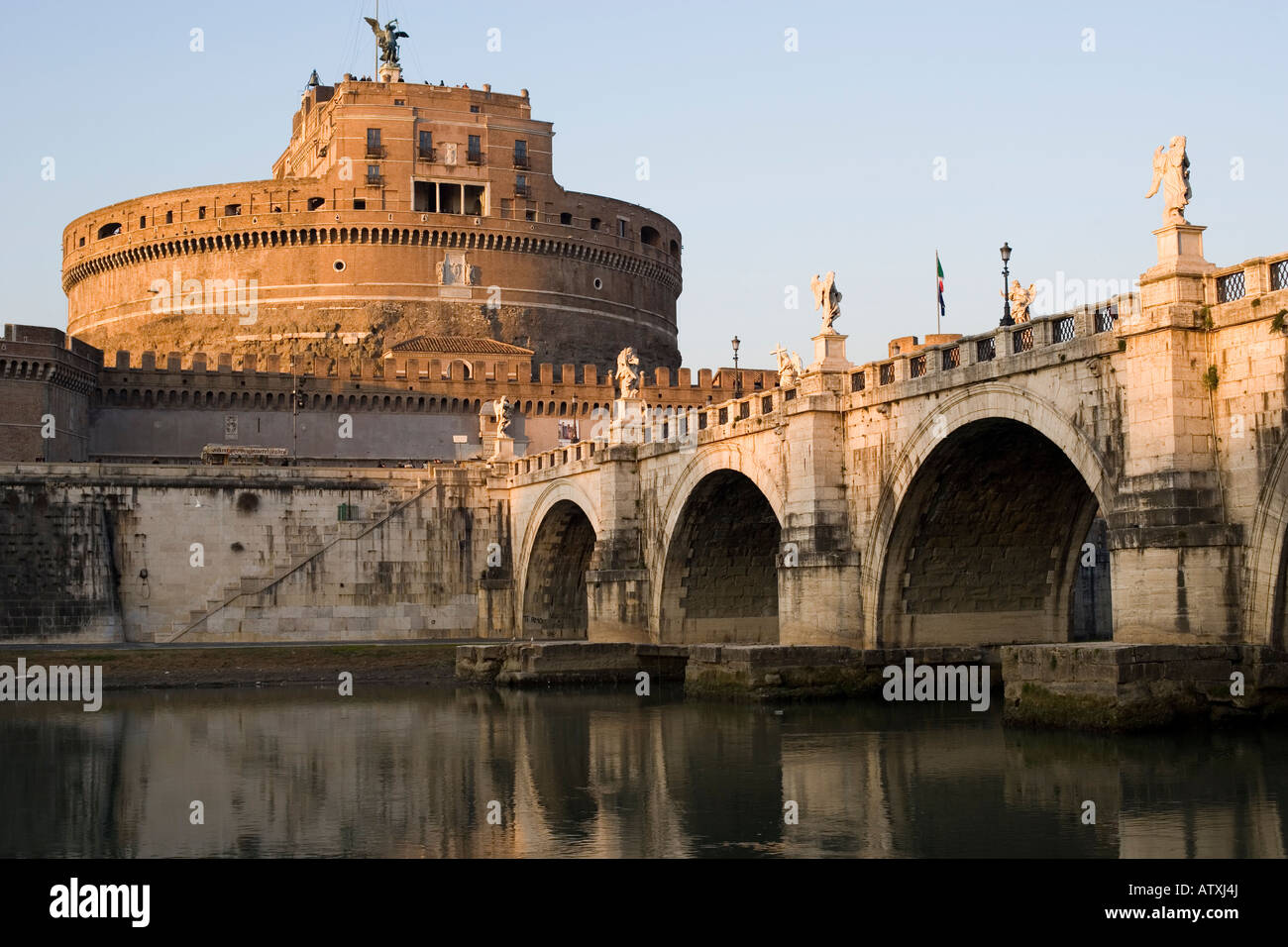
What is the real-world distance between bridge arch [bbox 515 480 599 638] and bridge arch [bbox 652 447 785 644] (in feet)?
28.1

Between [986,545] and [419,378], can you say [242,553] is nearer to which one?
[419,378]

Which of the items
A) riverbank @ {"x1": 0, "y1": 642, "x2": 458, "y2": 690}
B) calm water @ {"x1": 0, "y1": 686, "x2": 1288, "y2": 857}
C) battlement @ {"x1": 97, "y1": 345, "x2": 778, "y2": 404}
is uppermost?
battlement @ {"x1": 97, "y1": 345, "x2": 778, "y2": 404}

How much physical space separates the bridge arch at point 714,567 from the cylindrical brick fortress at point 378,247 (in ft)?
127

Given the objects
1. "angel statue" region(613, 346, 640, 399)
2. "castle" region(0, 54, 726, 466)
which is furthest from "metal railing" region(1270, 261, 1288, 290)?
"castle" region(0, 54, 726, 466)

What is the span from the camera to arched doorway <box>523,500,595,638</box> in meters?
48.1

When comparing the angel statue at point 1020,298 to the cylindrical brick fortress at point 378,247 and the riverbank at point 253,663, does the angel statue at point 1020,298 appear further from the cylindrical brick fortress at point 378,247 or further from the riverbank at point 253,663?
the cylindrical brick fortress at point 378,247

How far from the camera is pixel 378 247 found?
7519 cm

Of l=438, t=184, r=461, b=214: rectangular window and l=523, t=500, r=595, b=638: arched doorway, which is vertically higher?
l=438, t=184, r=461, b=214: rectangular window

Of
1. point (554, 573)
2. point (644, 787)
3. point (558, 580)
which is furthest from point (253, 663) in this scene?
point (644, 787)

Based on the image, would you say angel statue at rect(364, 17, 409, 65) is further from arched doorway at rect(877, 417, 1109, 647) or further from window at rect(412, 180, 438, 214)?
arched doorway at rect(877, 417, 1109, 647)

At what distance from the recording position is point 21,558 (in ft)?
145

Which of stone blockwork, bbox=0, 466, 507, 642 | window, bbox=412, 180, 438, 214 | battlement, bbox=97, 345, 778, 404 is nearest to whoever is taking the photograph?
stone blockwork, bbox=0, 466, 507, 642

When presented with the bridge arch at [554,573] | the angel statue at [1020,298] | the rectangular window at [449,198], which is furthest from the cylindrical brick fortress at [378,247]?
the angel statue at [1020,298]
